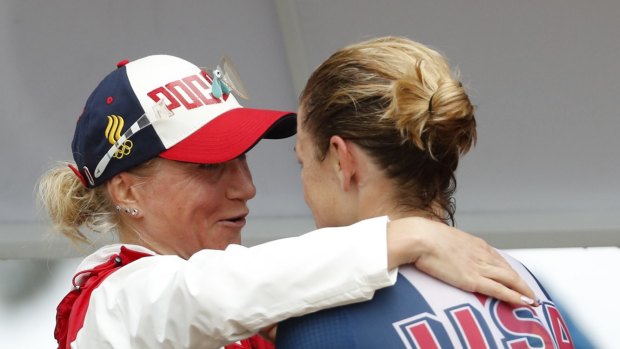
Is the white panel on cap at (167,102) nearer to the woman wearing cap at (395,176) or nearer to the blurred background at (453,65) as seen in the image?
the woman wearing cap at (395,176)

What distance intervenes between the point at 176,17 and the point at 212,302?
193 centimetres

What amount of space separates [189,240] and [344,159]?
590 millimetres

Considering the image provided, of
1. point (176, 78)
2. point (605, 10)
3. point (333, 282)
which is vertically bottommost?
point (605, 10)

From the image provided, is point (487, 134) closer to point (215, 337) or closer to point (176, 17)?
point (176, 17)

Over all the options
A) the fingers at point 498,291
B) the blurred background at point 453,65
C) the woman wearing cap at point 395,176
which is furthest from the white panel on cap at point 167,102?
the blurred background at point 453,65

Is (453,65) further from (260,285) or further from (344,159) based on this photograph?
(260,285)

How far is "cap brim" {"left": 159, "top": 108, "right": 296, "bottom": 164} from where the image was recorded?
6.66 feet

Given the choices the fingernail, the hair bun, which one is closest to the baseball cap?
the hair bun

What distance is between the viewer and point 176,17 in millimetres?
3324

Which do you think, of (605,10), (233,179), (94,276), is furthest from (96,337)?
(605,10)

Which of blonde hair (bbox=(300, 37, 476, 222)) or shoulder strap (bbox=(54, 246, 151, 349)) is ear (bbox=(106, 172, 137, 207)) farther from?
blonde hair (bbox=(300, 37, 476, 222))

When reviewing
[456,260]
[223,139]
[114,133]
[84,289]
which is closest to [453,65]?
[223,139]

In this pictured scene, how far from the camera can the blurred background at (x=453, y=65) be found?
10.1 ft

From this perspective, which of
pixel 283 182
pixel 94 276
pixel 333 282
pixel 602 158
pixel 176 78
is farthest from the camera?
pixel 283 182
